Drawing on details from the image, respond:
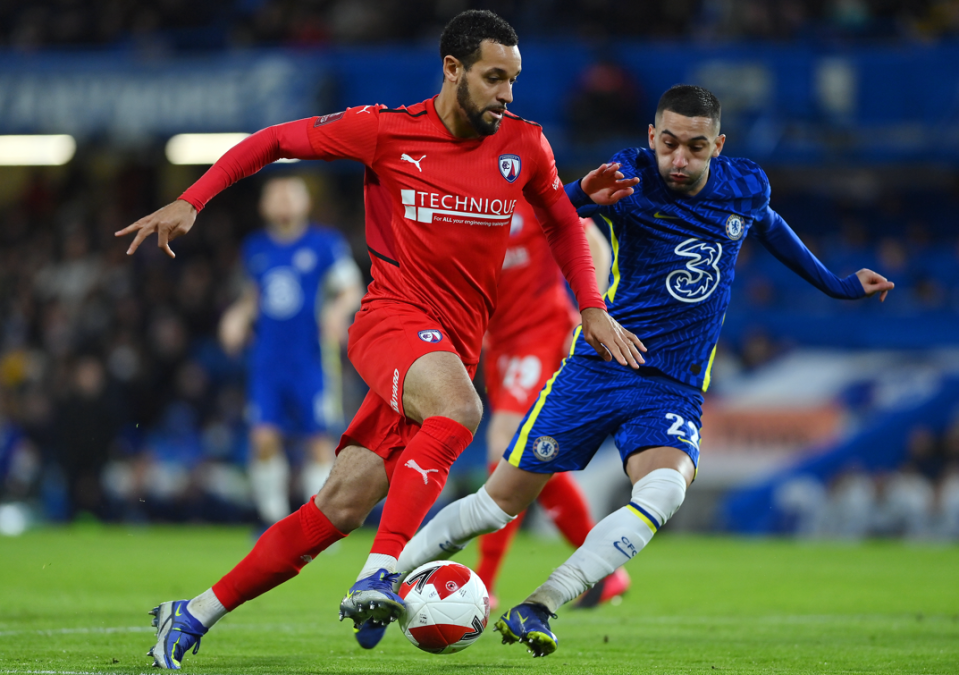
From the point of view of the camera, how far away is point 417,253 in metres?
4.75

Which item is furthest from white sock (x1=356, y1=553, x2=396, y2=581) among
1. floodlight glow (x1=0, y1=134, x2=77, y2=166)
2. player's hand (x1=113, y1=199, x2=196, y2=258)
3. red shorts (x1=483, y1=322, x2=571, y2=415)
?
floodlight glow (x1=0, y1=134, x2=77, y2=166)

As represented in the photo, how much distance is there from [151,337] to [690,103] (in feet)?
47.5

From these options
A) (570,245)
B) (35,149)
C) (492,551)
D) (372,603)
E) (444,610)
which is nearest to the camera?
(372,603)

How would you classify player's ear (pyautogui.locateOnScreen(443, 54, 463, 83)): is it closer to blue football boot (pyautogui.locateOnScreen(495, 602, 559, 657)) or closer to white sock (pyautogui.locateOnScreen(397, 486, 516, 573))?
white sock (pyautogui.locateOnScreen(397, 486, 516, 573))

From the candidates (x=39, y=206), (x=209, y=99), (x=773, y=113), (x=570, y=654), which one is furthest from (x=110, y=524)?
(x=570, y=654)

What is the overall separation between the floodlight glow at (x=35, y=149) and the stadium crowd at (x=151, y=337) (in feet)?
2.57

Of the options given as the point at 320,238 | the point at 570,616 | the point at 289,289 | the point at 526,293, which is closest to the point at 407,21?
the point at 320,238

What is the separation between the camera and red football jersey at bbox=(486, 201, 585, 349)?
22.9 ft

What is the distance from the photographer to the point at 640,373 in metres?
5.02

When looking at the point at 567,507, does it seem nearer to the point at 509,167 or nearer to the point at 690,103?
the point at 509,167

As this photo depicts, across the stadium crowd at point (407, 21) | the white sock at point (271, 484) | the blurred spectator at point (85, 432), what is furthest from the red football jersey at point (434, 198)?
the stadium crowd at point (407, 21)

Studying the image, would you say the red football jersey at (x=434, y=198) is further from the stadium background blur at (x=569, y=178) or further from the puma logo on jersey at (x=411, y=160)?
the stadium background blur at (x=569, y=178)

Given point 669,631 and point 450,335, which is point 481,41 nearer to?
point 450,335

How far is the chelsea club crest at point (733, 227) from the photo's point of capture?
5.11 metres
